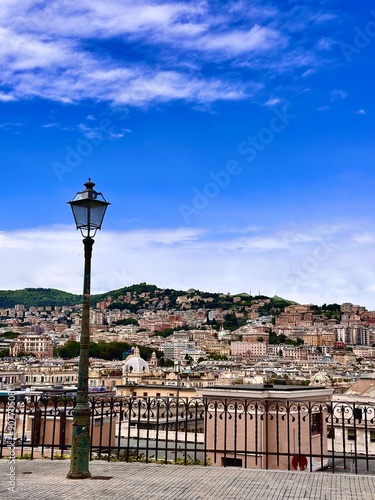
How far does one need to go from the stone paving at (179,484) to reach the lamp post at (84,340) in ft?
0.71

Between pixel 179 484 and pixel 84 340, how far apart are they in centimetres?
178

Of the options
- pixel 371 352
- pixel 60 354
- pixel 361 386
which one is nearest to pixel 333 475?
pixel 361 386

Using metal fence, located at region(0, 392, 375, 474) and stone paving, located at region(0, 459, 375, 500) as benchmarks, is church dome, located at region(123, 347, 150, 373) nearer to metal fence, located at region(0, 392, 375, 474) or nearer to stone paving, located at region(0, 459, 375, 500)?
metal fence, located at region(0, 392, 375, 474)

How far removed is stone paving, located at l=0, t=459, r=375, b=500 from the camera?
5.60 metres

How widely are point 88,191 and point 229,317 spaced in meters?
178

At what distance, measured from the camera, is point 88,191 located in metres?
6.89

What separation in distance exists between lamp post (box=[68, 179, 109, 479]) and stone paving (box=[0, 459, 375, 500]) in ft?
0.71

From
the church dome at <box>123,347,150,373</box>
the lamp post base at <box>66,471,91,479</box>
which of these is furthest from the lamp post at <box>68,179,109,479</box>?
the church dome at <box>123,347,150,373</box>

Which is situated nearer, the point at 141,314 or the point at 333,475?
the point at 333,475

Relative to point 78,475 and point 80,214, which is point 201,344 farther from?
point 78,475

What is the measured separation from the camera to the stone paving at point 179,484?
5.60 m

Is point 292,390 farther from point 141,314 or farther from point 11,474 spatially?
point 141,314

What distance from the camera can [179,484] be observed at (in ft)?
19.9

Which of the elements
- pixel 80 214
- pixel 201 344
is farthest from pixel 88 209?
pixel 201 344
